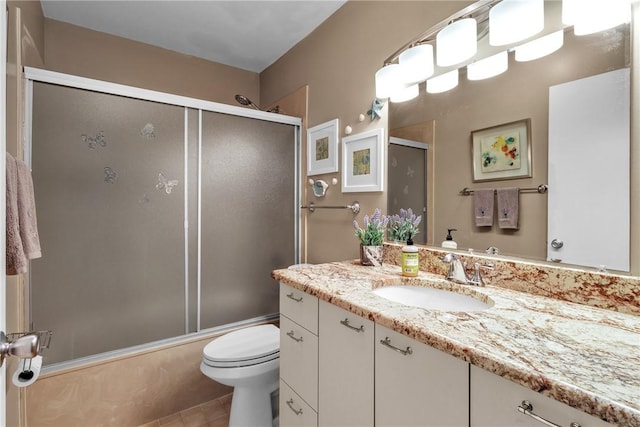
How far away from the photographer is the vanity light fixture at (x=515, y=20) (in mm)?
1048

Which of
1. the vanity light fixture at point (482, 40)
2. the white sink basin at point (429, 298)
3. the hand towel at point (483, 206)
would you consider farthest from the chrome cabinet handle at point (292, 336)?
the vanity light fixture at point (482, 40)

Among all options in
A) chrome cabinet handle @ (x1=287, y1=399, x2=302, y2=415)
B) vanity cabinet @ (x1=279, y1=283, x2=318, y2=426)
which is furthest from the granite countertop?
chrome cabinet handle @ (x1=287, y1=399, x2=302, y2=415)

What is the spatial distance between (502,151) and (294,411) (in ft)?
4.35

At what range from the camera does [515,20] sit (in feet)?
3.52

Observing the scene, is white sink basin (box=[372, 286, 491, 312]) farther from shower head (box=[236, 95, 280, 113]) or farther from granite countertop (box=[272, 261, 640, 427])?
shower head (box=[236, 95, 280, 113])

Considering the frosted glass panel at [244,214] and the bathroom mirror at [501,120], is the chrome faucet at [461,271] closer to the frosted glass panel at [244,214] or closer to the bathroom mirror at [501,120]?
the bathroom mirror at [501,120]

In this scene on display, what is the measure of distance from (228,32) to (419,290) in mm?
2229

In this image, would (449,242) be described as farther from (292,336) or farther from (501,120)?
(292,336)

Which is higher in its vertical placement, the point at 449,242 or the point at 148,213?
the point at 148,213

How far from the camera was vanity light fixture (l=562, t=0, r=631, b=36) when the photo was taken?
3.02 ft

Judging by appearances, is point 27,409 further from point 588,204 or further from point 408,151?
point 588,204

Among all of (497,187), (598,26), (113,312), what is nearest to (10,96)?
(113,312)

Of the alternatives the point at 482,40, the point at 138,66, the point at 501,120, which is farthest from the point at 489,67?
the point at 138,66

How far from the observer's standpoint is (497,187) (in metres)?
1.18
